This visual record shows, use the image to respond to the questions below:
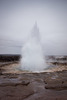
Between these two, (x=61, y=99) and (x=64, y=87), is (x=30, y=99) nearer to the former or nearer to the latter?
(x=61, y=99)

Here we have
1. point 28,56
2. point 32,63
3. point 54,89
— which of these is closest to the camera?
point 54,89

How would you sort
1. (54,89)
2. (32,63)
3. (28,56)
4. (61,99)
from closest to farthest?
(61,99) → (54,89) → (32,63) → (28,56)

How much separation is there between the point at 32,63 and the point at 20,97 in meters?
8.65

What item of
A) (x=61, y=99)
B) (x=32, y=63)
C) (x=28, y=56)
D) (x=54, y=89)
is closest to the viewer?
(x=61, y=99)

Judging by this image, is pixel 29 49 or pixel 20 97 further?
pixel 29 49

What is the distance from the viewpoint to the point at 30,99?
222cm

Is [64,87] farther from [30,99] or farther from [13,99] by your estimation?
[13,99]

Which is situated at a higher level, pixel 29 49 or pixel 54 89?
pixel 29 49

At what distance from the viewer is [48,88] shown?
2.94 m

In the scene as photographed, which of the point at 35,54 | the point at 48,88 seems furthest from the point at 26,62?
the point at 48,88

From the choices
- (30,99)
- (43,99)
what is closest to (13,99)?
(30,99)

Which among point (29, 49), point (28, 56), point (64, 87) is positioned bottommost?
point (64, 87)

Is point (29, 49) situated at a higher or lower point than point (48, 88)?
higher

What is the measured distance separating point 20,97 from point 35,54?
9.83m
